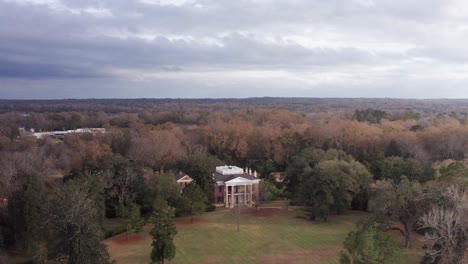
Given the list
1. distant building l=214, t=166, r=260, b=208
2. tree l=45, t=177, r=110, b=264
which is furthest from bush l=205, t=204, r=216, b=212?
tree l=45, t=177, r=110, b=264

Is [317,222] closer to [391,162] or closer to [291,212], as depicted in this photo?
[291,212]

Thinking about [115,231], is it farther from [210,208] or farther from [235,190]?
[235,190]

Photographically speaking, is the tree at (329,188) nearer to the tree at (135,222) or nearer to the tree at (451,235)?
the tree at (451,235)

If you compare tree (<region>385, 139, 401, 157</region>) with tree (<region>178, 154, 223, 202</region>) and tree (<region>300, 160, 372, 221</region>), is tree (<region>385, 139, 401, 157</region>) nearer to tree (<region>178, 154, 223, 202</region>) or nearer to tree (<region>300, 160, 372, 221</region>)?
tree (<region>300, 160, 372, 221</region>)

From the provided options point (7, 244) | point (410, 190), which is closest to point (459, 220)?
point (410, 190)

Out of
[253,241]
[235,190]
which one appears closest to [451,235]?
[253,241]

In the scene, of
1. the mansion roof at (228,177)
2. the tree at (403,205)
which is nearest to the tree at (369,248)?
the tree at (403,205)
